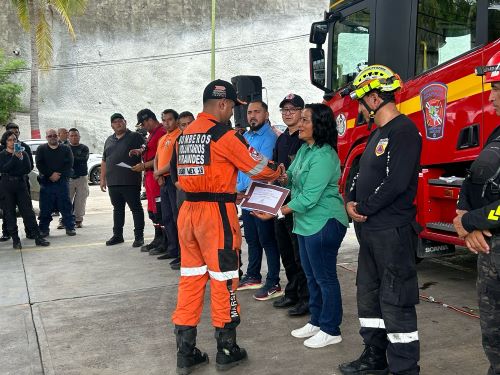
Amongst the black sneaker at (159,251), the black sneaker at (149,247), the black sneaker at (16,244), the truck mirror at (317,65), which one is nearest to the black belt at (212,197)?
the truck mirror at (317,65)

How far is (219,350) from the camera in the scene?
150 inches

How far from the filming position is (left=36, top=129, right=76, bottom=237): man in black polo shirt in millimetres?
9141

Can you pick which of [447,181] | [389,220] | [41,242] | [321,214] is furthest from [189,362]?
[41,242]

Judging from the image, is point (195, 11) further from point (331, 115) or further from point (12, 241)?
point (331, 115)

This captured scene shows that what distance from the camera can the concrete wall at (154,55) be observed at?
28.1 metres

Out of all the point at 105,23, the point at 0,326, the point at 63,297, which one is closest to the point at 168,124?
the point at 63,297

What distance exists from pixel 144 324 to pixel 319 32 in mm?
3736

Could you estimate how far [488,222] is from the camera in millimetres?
2664

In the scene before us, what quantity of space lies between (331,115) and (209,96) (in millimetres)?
928

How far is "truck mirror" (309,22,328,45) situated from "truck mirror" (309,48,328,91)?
105 millimetres

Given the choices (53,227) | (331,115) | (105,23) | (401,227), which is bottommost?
(53,227)

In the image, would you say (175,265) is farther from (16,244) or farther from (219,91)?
(219,91)

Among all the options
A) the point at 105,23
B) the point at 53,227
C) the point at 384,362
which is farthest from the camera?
the point at 105,23

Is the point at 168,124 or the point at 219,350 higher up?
the point at 168,124
